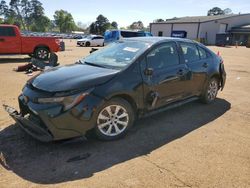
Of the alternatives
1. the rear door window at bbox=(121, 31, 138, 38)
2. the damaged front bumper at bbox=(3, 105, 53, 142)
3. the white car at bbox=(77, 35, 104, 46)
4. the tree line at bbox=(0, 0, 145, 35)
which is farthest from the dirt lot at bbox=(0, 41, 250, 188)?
the tree line at bbox=(0, 0, 145, 35)

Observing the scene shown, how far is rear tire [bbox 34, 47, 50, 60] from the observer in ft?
46.6

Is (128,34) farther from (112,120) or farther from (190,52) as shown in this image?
(112,120)

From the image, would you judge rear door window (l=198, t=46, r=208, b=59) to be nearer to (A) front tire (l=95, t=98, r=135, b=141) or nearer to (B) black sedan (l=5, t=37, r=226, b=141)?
(B) black sedan (l=5, t=37, r=226, b=141)

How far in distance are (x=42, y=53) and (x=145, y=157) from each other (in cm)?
1195

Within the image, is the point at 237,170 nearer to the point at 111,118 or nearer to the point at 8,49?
the point at 111,118

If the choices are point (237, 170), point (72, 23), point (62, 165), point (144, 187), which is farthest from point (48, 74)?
point (72, 23)

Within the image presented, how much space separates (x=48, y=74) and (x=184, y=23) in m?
52.2

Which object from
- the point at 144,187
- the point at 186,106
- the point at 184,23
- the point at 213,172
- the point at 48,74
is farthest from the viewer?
the point at 184,23

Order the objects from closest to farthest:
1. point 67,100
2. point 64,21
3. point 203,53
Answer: point 67,100, point 203,53, point 64,21

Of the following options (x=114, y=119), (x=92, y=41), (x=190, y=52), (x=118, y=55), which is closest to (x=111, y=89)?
(x=114, y=119)

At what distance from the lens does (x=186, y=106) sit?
6324 millimetres

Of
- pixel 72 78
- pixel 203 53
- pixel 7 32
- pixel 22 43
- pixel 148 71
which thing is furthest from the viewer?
pixel 22 43

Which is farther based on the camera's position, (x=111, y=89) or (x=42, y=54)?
(x=42, y=54)

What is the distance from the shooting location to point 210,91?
646cm
